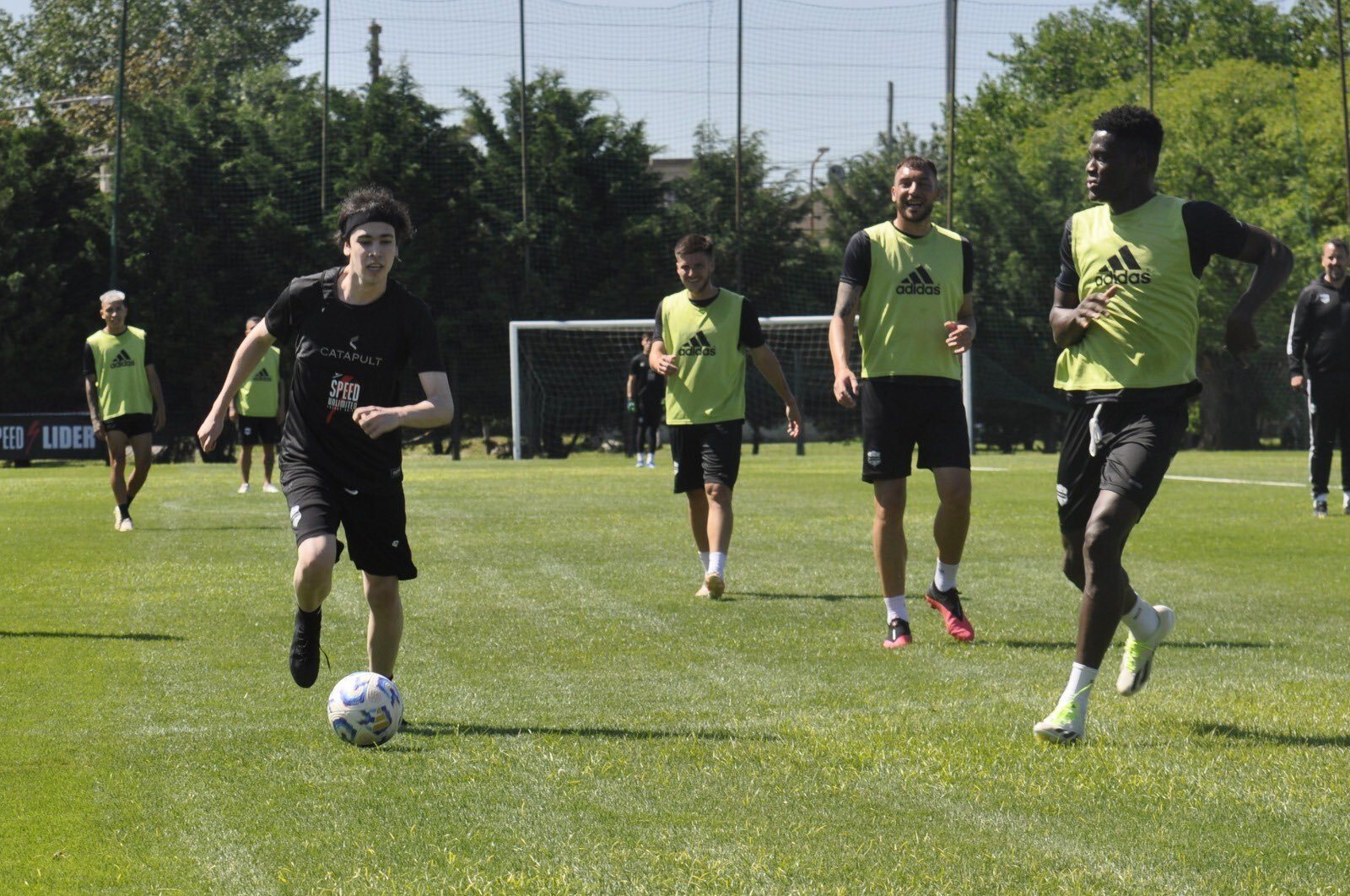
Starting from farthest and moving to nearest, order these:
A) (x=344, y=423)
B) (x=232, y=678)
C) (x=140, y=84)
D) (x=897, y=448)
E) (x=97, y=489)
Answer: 1. (x=140, y=84)
2. (x=97, y=489)
3. (x=897, y=448)
4. (x=232, y=678)
5. (x=344, y=423)

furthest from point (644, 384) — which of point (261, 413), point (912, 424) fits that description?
point (912, 424)

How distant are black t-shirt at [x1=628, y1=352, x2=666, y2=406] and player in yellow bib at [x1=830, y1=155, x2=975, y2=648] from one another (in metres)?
20.5

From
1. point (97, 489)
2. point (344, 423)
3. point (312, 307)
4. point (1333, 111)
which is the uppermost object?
point (1333, 111)

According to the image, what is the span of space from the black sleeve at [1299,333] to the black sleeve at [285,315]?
1137cm

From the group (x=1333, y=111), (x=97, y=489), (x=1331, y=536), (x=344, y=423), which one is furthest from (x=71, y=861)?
(x=1333, y=111)

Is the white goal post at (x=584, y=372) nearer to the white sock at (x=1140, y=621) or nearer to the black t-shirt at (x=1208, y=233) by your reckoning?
the white sock at (x=1140, y=621)

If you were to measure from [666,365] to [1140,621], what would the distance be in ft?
15.3

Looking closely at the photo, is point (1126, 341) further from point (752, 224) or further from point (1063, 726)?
point (752, 224)

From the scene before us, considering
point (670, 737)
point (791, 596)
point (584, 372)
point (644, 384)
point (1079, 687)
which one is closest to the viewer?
point (1079, 687)

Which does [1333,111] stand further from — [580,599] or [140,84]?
[580,599]

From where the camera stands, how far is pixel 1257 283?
582cm

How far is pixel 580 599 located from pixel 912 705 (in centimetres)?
383

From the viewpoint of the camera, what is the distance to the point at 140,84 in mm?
53875

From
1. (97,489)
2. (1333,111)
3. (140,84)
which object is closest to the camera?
(97,489)
